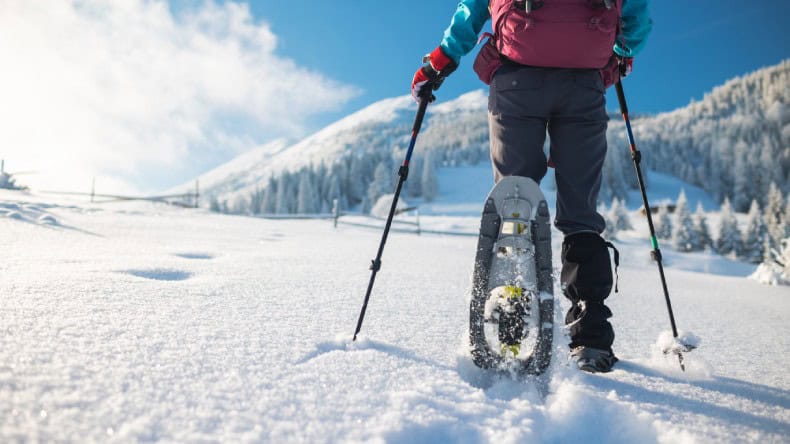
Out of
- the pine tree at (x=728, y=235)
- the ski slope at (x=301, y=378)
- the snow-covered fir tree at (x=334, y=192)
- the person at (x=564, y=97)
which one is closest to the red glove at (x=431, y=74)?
the person at (x=564, y=97)

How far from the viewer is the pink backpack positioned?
4.33ft

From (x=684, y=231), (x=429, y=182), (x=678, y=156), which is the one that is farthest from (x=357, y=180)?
(x=678, y=156)

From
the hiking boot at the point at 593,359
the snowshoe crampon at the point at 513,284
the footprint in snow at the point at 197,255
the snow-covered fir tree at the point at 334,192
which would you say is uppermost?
the snow-covered fir tree at the point at 334,192

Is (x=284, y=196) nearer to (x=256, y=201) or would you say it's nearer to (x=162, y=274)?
(x=256, y=201)

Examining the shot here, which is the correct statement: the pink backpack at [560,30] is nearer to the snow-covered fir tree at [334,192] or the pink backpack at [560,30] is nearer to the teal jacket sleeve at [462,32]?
the teal jacket sleeve at [462,32]

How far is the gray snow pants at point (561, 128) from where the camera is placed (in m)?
1.42

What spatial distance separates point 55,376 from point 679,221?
43581 millimetres

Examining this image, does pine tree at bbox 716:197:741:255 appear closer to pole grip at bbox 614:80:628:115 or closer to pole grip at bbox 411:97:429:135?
pole grip at bbox 614:80:628:115

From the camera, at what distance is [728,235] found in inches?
1313

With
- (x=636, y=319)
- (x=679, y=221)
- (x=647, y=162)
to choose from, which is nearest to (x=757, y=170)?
(x=647, y=162)

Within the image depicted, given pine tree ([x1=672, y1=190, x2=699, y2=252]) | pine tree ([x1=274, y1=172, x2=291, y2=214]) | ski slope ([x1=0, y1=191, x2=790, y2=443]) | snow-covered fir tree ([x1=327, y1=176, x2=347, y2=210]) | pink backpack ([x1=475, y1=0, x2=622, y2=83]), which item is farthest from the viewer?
snow-covered fir tree ([x1=327, y1=176, x2=347, y2=210])

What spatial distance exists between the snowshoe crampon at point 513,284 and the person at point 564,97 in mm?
172

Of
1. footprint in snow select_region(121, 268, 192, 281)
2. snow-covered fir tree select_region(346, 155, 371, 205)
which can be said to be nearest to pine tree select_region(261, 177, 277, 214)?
snow-covered fir tree select_region(346, 155, 371, 205)

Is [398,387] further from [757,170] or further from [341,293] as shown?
[757,170]
